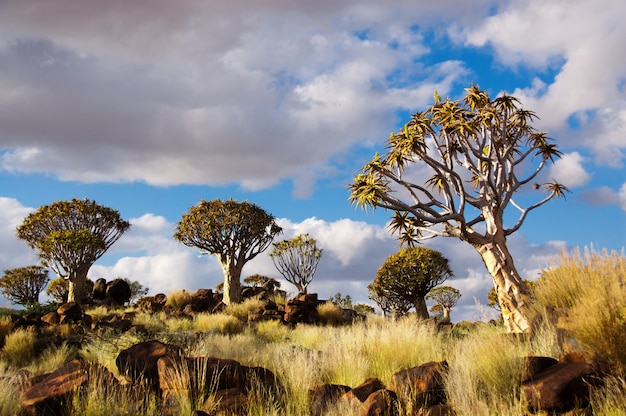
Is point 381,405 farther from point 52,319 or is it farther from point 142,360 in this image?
point 52,319

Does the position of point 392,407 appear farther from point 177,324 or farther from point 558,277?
point 177,324

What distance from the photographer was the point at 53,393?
6723 mm

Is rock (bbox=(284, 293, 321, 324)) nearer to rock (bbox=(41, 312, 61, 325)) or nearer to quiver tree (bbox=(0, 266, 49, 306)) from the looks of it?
rock (bbox=(41, 312, 61, 325))

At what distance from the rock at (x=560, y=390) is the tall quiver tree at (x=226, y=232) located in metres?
22.6

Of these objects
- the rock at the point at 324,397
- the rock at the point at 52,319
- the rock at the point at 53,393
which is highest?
the rock at the point at 52,319

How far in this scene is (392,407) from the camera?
6.47m

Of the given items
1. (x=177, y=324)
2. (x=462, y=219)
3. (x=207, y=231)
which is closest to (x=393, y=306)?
(x=207, y=231)

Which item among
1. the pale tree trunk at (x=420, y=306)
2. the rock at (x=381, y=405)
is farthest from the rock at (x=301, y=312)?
the rock at (x=381, y=405)

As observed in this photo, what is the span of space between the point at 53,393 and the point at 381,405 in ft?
14.2

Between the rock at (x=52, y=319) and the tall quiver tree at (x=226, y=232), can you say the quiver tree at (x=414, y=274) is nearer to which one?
the tall quiver tree at (x=226, y=232)

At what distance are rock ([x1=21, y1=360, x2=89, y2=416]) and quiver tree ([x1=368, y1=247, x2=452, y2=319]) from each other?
23.9m

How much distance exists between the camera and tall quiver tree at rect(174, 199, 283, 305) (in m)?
27.7

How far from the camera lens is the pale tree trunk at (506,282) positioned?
13.7m

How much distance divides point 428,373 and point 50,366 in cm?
855
